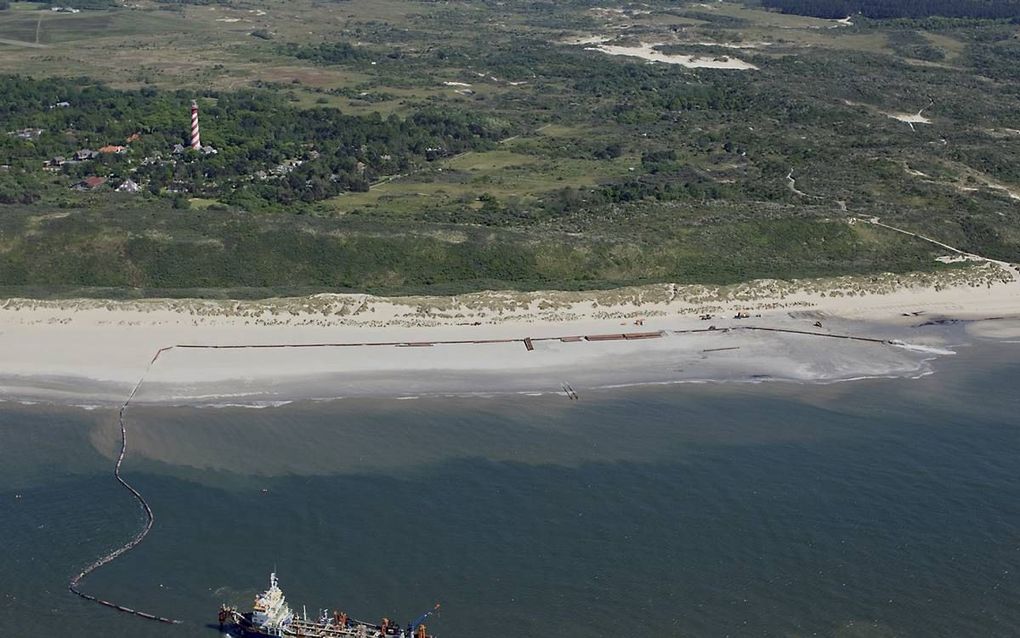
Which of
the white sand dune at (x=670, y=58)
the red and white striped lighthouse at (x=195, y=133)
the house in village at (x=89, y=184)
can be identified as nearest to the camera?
the house in village at (x=89, y=184)

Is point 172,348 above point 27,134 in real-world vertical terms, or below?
below

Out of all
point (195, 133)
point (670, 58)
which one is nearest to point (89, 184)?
point (195, 133)

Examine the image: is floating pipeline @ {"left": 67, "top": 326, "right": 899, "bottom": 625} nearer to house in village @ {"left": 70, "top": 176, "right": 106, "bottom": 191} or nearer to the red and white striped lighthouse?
house in village @ {"left": 70, "top": 176, "right": 106, "bottom": 191}

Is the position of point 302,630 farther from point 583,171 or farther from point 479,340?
point 583,171

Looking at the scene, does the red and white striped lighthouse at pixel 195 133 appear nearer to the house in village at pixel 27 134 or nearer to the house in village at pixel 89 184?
the house in village at pixel 89 184

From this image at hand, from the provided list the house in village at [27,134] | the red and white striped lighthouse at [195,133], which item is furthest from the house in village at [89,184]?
the house in village at [27,134]

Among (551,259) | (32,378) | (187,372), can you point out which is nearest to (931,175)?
(551,259)
